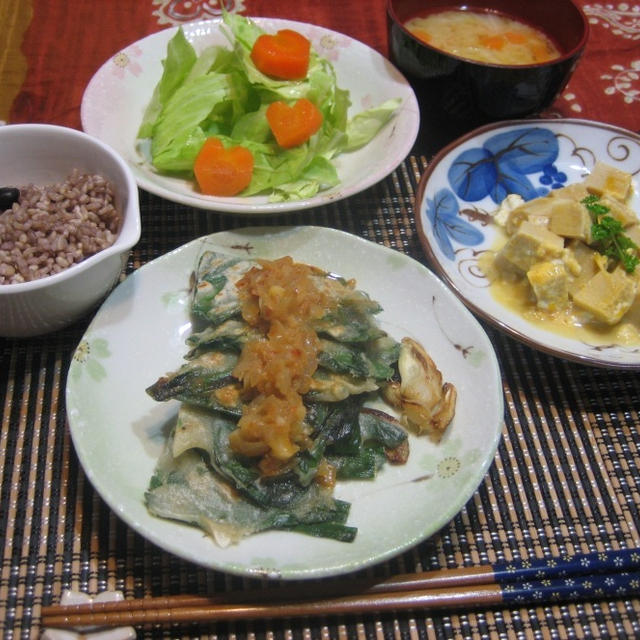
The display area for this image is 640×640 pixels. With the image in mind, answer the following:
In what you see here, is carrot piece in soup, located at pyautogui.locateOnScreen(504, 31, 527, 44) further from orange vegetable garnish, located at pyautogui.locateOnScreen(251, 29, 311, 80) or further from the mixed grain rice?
the mixed grain rice

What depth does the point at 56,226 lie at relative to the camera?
1877 millimetres

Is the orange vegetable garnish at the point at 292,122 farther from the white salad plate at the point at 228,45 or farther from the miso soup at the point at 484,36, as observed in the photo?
the miso soup at the point at 484,36

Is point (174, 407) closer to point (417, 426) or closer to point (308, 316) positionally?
point (308, 316)

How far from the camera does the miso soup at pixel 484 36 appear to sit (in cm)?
278

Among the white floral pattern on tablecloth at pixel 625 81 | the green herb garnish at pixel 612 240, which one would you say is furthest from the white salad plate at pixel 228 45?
the white floral pattern on tablecloth at pixel 625 81

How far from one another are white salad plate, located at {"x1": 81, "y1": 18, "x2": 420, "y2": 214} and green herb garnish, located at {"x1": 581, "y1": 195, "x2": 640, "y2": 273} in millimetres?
752

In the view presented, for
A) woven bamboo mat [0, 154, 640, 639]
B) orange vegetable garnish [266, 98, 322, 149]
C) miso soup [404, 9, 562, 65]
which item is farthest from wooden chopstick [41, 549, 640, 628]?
miso soup [404, 9, 562, 65]

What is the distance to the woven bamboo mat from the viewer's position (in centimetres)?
153

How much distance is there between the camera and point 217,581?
5.05ft

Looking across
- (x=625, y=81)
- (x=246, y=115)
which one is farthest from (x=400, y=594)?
(x=625, y=81)

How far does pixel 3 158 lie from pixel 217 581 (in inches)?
58.3

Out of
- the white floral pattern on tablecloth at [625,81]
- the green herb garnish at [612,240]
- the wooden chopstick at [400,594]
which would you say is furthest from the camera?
the white floral pattern on tablecloth at [625,81]

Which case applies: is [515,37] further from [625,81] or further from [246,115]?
[246,115]

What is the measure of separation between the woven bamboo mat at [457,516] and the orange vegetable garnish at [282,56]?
2.94ft
